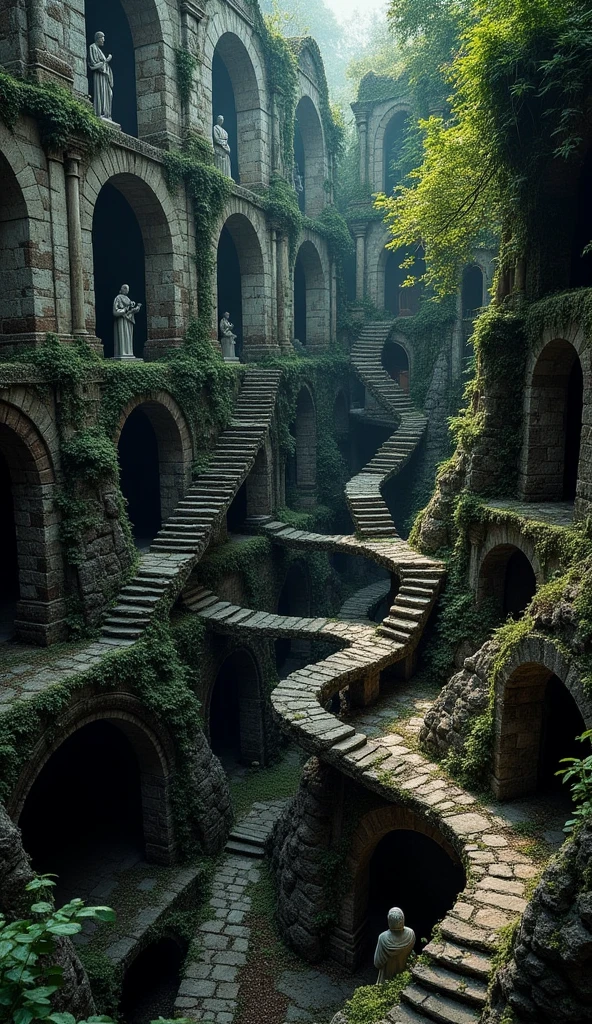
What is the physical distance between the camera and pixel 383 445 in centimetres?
2441

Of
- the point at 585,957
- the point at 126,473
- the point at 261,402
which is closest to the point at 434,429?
the point at 261,402

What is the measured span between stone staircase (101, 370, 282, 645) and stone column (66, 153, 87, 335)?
4.75 meters

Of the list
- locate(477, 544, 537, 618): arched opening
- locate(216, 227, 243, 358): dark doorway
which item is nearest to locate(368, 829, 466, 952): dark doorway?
locate(477, 544, 537, 618): arched opening

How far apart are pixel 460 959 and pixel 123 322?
46.3 ft

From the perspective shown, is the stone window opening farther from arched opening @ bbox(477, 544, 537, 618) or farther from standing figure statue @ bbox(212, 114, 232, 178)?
standing figure statue @ bbox(212, 114, 232, 178)

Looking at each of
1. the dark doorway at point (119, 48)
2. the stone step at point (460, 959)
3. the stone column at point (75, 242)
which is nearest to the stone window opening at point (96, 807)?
the stone step at point (460, 959)

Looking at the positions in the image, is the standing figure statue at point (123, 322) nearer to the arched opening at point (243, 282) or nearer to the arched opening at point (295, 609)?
the arched opening at point (243, 282)

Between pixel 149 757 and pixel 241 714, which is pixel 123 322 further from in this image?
pixel 241 714

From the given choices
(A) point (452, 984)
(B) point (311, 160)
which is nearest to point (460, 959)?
(A) point (452, 984)

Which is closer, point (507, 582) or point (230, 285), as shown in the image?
point (507, 582)

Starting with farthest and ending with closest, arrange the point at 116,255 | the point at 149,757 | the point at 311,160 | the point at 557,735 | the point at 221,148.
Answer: the point at 311,160, the point at 221,148, the point at 116,255, the point at 149,757, the point at 557,735

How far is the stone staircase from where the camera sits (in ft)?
45.5

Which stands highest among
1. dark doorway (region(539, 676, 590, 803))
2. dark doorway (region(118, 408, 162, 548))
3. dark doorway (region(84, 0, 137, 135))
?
dark doorway (region(84, 0, 137, 135))

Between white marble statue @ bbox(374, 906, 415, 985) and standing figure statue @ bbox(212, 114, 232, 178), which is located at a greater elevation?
standing figure statue @ bbox(212, 114, 232, 178)
